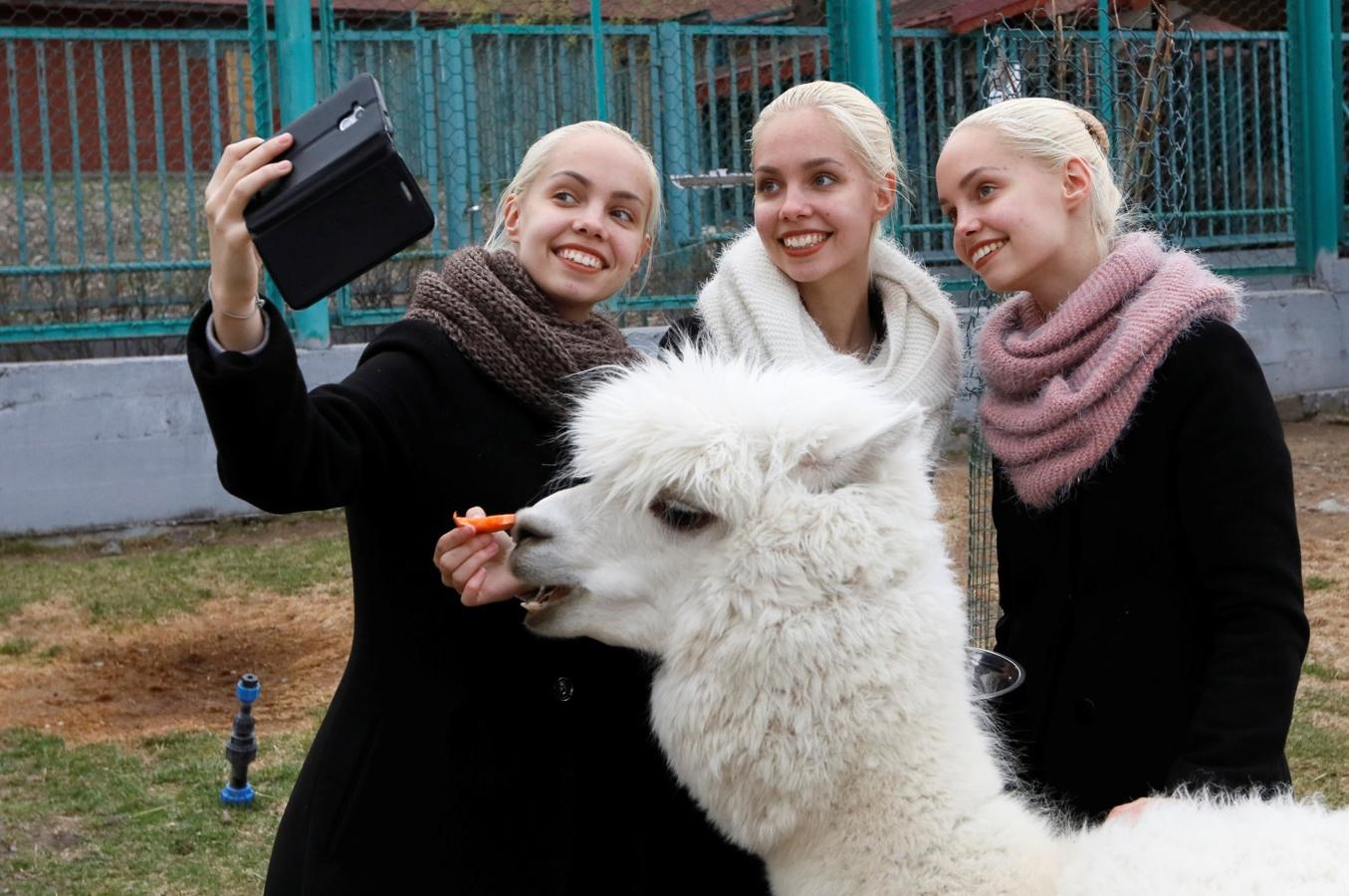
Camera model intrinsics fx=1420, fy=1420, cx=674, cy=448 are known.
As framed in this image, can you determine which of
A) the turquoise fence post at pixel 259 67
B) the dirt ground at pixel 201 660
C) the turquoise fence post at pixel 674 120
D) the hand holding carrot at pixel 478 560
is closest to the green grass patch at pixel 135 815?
the dirt ground at pixel 201 660

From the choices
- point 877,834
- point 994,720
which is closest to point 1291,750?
point 994,720

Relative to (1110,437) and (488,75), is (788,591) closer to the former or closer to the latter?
(1110,437)

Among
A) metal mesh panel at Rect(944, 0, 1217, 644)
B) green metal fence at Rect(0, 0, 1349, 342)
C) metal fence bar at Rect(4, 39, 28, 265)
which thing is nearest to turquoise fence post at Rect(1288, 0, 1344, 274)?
green metal fence at Rect(0, 0, 1349, 342)

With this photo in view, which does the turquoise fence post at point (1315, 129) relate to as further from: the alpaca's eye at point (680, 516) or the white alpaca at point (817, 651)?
the alpaca's eye at point (680, 516)

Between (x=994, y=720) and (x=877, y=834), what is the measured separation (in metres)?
0.44

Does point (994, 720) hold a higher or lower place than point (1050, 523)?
lower

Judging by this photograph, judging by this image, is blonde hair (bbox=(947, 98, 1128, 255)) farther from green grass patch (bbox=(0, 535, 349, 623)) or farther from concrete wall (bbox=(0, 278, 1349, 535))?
concrete wall (bbox=(0, 278, 1349, 535))

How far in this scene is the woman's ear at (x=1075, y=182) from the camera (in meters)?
2.33

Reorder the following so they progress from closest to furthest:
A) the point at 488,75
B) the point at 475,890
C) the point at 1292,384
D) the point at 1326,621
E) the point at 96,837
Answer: the point at 475,890 < the point at 96,837 < the point at 1326,621 < the point at 488,75 < the point at 1292,384

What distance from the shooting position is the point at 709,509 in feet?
6.46

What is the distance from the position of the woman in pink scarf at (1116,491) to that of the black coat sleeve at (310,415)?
0.93m

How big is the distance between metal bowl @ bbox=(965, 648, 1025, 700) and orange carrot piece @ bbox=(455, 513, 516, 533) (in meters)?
0.77

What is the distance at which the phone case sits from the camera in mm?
1743

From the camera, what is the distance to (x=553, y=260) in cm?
230
